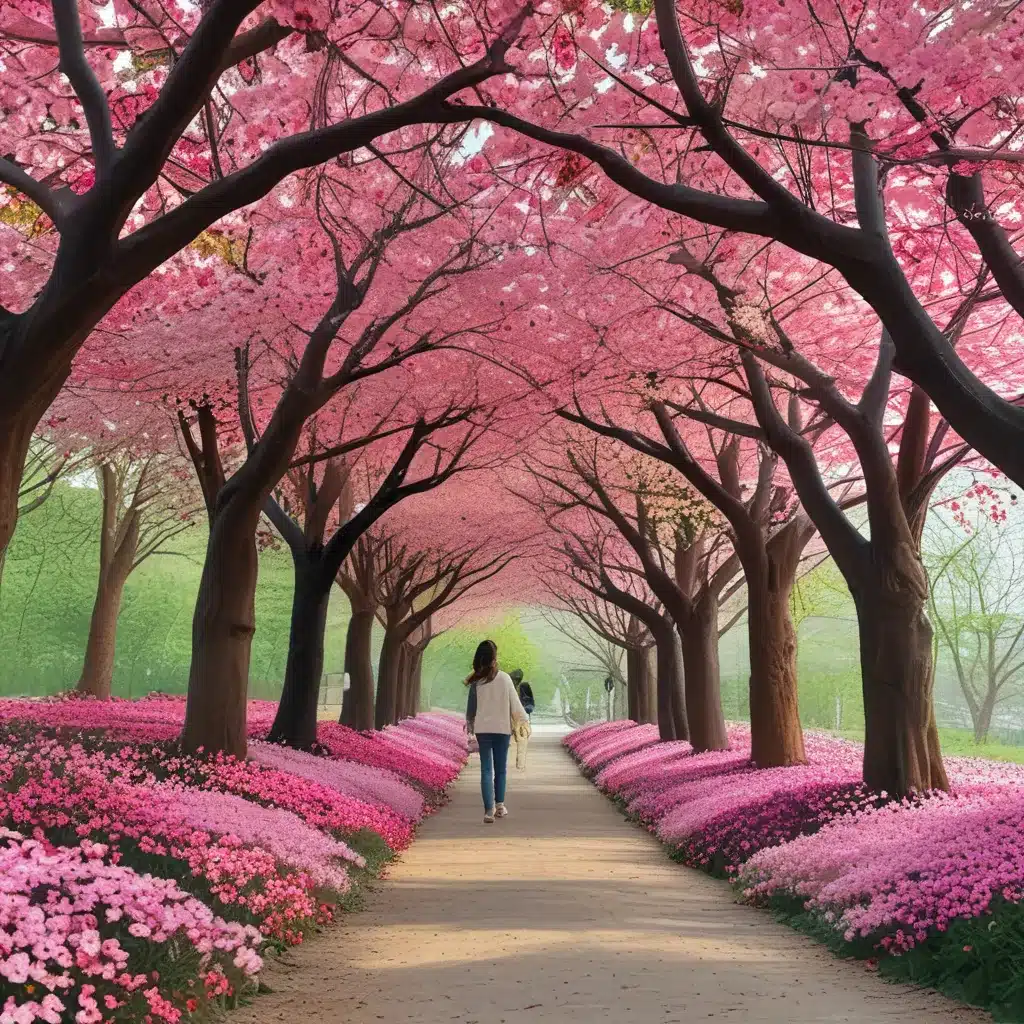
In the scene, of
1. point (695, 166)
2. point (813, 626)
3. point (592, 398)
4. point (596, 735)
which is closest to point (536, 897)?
point (695, 166)

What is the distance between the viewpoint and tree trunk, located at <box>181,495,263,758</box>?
45.0ft

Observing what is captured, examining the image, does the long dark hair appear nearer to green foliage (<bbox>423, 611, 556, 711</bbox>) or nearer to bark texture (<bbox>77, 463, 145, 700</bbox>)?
bark texture (<bbox>77, 463, 145, 700</bbox>)

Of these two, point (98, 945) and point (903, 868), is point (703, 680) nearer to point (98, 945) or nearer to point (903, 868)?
point (903, 868)

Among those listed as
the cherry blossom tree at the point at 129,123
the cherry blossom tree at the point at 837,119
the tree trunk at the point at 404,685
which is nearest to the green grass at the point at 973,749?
the tree trunk at the point at 404,685

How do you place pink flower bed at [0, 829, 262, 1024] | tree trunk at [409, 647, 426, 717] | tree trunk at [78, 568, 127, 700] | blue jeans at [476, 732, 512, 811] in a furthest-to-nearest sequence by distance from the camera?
1. tree trunk at [409, 647, 426, 717]
2. tree trunk at [78, 568, 127, 700]
3. blue jeans at [476, 732, 512, 811]
4. pink flower bed at [0, 829, 262, 1024]

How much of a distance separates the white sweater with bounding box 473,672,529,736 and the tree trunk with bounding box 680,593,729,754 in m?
8.00

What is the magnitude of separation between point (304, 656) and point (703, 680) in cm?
847

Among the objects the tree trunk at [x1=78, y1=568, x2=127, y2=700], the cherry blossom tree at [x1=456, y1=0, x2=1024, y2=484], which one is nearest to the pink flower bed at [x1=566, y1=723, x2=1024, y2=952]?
the cherry blossom tree at [x1=456, y1=0, x2=1024, y2=484]

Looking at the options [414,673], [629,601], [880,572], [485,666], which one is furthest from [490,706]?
[414,673]

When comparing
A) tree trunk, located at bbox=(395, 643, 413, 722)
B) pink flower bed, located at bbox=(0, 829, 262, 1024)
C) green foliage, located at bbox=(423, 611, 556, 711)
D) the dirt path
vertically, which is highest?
green foliage, located at bbox=(423, 611, 556, 711)

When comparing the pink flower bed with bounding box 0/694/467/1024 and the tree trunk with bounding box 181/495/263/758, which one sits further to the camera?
the tree trunk with bounding box 181/495/263/758

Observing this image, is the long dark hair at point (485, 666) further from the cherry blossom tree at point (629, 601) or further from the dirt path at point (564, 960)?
the cherry blossom tree at point (629, 601)

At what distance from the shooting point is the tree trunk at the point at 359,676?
2634 cm

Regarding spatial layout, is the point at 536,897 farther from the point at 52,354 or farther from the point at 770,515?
the point at 770,515
